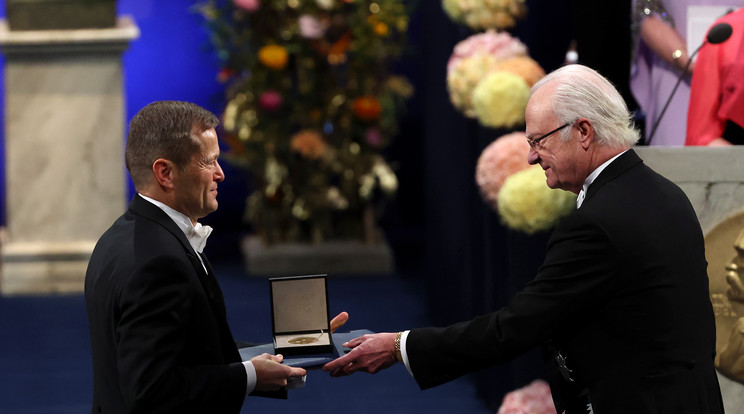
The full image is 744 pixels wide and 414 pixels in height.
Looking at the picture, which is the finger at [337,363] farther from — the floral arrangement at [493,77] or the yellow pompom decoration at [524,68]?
the yellow pompom decoration at [524,68]

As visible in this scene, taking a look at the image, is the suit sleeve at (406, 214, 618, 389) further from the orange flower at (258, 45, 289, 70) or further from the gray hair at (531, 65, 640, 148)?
the orange flower at (258, 45, 289, 70)

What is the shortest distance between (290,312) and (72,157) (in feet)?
15.7

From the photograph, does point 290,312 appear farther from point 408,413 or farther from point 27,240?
point 27,240

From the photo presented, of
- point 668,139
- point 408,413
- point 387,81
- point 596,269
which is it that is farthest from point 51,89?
point 596,269

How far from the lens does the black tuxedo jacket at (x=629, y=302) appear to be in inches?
88.8

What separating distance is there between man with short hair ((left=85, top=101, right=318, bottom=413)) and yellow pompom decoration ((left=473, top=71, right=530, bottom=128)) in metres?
1.80

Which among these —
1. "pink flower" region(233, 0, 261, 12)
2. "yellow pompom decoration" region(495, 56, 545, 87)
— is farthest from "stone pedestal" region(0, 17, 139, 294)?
"yellow pompom decoration" region(495, 56, 545, 87)

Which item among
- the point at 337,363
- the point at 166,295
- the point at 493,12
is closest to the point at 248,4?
the point at 493,12

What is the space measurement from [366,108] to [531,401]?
3.68 metres

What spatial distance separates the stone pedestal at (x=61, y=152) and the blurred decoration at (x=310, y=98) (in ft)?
2.74

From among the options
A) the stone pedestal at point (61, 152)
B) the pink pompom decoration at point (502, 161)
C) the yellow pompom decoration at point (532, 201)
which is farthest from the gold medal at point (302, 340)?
the stone pedestal at point (61, 152)

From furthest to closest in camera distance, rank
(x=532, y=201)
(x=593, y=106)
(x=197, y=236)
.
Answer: (x=532, y=201), (x=593, y=106), (x=197, y=236)

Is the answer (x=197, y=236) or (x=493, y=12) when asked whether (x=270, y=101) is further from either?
(x=197, y=236)

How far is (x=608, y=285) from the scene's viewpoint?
2268 millimetres
